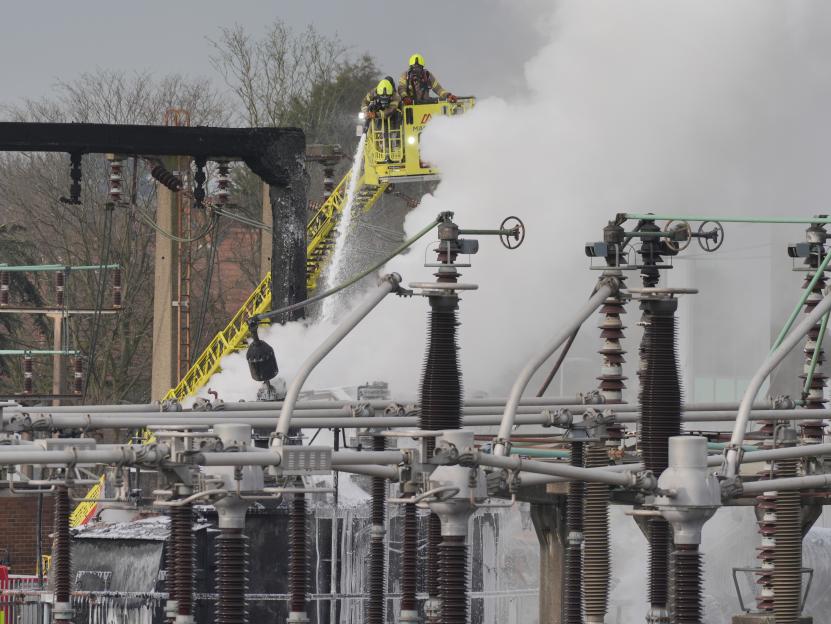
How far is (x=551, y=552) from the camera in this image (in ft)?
103

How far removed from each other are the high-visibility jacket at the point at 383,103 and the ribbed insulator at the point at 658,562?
29731 millimetres

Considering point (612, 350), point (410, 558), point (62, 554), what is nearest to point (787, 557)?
point (612, 350)

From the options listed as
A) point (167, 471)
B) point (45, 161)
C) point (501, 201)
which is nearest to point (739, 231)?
point (501, 201)

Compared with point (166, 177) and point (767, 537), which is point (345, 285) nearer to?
point (767, 537)

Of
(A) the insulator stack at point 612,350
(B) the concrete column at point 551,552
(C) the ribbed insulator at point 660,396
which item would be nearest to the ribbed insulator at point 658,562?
(C) the ribbed insulator at point 660,396

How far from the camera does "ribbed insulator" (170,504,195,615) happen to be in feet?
71.4

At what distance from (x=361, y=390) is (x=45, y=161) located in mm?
30581

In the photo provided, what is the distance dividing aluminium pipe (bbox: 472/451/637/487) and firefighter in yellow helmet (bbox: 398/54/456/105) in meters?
31.9

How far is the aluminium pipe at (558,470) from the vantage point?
778 inches

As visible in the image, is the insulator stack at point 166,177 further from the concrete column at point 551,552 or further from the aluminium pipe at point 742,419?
the aluminium pipe at point 742,419

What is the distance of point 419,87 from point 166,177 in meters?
12.4

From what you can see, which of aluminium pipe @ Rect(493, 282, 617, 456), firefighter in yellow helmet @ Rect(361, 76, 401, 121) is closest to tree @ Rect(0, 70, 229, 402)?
firefighter in yellow helmet @ Rect(361, 76, 401, 121)

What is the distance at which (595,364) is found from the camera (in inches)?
2131

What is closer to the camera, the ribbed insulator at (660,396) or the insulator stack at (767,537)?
the ribbed insulator at (660,396)
